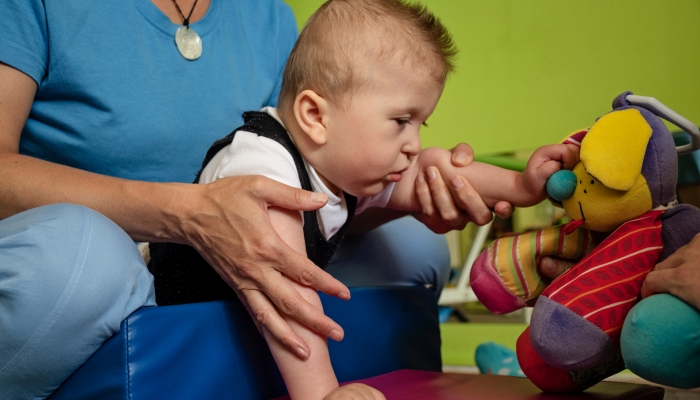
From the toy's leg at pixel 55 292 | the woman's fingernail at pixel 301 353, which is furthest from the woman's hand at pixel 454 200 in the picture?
the toy's leg at pixel 55 292

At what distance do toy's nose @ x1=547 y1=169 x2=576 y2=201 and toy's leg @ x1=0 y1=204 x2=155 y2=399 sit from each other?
48 cm

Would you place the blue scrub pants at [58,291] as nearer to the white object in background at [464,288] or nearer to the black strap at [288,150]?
the black strap at [288,150]

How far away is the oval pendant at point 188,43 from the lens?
947 millimetres

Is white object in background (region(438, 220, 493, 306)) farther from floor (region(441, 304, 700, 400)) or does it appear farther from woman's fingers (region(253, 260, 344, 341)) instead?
woman's fingers (region(253, 260, 344, 341))

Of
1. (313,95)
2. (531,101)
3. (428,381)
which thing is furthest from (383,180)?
(531,101)

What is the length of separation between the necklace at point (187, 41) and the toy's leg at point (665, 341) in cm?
78

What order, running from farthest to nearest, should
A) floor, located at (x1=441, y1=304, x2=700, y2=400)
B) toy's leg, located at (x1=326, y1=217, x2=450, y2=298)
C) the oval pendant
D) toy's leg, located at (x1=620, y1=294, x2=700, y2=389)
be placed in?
floor, located at (x1=441, y1=304, x2=700, y2=400), toy's leg, located at (x1=326, y1=217, x2=450, y2=298), the oval pendant, toy's leg, located at (x1=620, y1=294, x2=700, y2=389)

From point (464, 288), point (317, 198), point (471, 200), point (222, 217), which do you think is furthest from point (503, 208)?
point (464, 288)

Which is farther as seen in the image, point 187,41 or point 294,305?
point 187,41

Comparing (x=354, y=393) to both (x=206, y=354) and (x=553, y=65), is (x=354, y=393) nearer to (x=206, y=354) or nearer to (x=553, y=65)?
(x=206, y=354)

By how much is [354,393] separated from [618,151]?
37cm

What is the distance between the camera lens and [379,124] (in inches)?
27.9

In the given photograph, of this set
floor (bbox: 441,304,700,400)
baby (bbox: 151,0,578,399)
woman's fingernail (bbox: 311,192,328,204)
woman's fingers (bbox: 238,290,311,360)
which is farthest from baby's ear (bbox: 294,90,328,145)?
floor (bbox: 441,304,700,400)

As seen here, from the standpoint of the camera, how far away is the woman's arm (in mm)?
601
